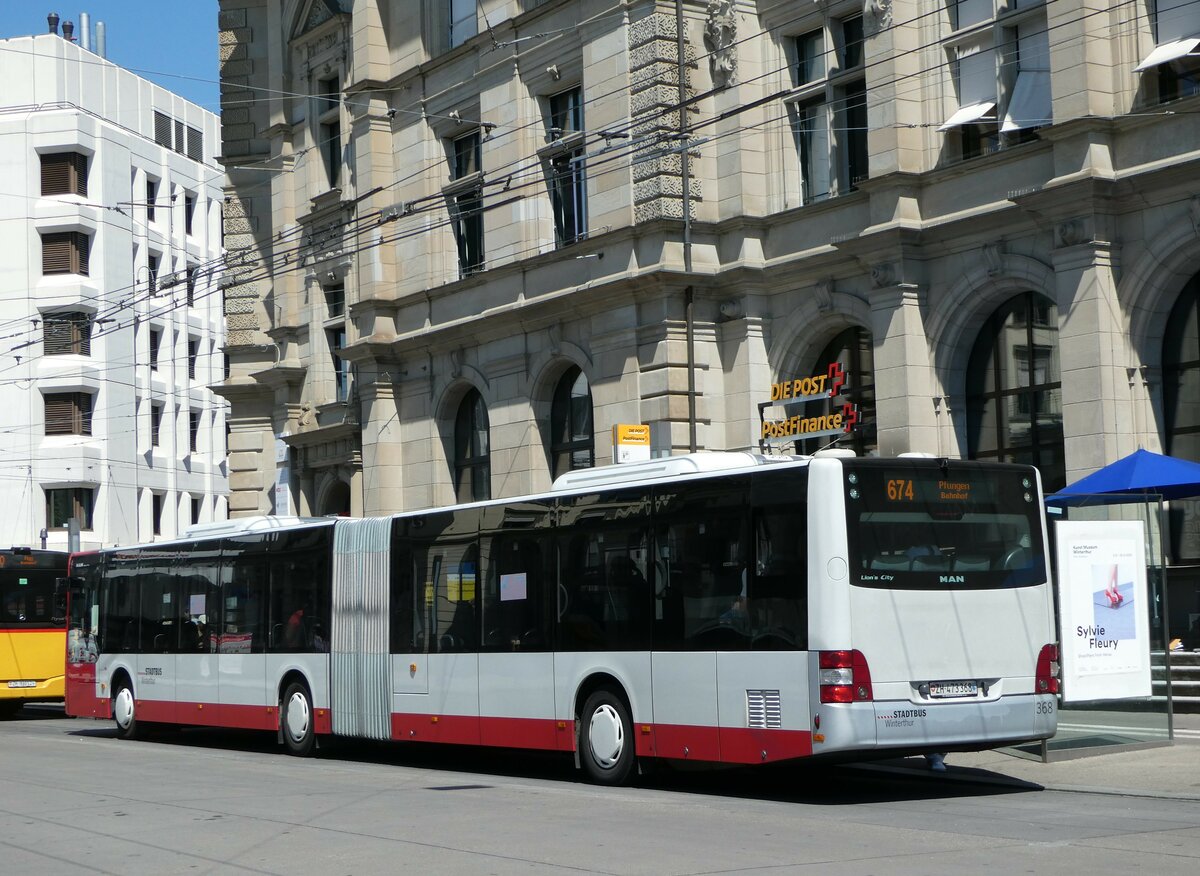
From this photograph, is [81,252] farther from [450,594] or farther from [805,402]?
[450,594]

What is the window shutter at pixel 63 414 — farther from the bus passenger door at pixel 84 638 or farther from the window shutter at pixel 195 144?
the bus passenger door at pixel 84 638

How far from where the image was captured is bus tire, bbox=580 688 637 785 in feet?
52.2

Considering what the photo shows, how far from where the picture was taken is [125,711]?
25.6 metres

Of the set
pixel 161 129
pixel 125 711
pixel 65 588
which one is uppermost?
pixel 161 129

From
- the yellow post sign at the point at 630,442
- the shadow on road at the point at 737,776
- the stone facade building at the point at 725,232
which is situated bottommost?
the shadow on road at the point at 737,776

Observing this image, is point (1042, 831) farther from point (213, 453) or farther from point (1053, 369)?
point (213, 453)

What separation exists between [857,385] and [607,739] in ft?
42.7

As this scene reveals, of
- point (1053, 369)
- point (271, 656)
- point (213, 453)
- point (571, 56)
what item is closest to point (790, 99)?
point (571, 56)

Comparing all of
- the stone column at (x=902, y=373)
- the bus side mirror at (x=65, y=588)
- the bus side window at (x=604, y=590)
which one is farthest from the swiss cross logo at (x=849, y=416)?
the bus side mirror at (x=65, y=588)

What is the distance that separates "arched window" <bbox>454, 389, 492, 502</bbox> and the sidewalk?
18.7 metres

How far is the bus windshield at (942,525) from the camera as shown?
1393cm

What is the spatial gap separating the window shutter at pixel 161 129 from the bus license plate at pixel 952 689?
66.2 metres

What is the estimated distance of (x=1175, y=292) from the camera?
2325cm

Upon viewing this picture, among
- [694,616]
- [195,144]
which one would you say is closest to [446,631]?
[694,616]
